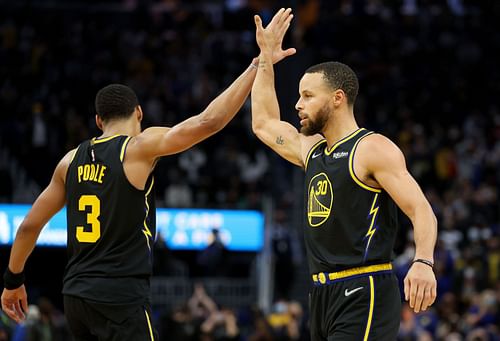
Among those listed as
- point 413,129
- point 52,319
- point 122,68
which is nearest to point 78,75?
point 122,68

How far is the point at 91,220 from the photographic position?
720cm

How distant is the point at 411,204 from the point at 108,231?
2197 mm

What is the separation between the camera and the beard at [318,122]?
717cm

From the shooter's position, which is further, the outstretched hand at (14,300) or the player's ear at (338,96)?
the outstretched hand at (14,300)

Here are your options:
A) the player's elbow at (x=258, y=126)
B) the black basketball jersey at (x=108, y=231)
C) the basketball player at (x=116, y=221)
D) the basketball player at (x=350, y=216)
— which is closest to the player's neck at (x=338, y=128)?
the basketball player at (x=350, y=216)

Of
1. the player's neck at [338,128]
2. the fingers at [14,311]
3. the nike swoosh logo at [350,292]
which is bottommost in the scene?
the fingers at [14,311]

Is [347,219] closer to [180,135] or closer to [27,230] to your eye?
[180,135]

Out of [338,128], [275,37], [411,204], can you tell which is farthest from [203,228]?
[411,204]

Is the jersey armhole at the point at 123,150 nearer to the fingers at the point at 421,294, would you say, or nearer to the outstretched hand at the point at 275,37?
the outstretched hand at the point at 275,37

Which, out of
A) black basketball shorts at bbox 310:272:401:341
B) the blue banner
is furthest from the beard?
the blue banner

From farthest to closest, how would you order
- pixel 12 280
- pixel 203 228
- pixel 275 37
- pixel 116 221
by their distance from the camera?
pixel 203 228, pixel 275 37, pixel 12 280, pixel 116 221

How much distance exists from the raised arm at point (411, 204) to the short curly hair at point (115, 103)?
180 centimetres

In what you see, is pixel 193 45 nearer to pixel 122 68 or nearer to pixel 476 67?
pixel 122 68

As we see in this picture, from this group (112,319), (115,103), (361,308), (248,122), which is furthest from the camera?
(248,122)
